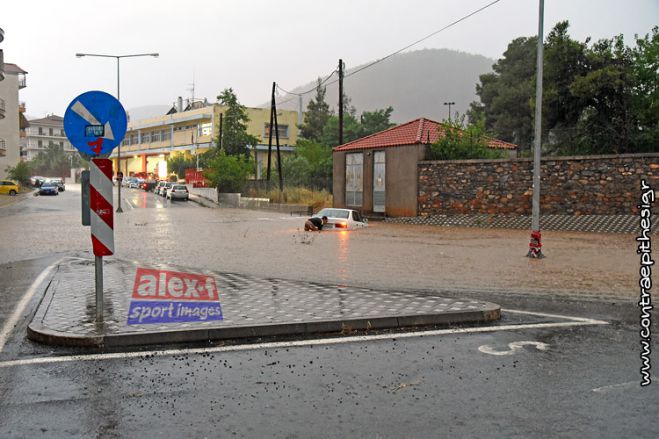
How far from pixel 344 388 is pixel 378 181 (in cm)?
2852

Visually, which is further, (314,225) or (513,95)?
(513,95)

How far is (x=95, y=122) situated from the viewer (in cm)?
700

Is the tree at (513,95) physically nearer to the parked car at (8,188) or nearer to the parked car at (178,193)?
the parked car at (178,193)

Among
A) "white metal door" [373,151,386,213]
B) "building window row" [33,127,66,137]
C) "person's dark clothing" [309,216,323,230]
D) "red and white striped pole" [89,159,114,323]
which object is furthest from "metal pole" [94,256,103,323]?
"building window row" [33,127,66,137]

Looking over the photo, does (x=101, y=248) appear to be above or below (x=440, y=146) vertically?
below

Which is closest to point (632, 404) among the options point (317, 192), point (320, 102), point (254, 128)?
point (317, 192)

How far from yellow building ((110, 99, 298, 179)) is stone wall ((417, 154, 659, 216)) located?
43.0m

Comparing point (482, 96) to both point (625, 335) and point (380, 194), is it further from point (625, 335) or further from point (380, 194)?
point (625, 335)

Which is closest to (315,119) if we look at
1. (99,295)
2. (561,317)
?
(561,317)

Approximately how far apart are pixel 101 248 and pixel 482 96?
65.1 m

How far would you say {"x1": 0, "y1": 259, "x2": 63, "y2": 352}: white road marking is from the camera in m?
6.69

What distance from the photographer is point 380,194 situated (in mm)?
32875

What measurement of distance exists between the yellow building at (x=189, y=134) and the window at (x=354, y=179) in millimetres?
35783

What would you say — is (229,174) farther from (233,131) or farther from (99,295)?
(99,295)
